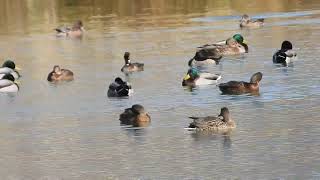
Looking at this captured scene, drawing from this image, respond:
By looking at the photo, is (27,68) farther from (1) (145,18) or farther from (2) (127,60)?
(1) (145,18)

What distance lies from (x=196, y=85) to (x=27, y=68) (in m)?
6.57

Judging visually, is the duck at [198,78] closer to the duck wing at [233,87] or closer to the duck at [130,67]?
the duck wing at [233,87]

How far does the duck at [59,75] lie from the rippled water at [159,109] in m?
0.29

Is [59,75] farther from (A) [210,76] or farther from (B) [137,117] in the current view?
(B) [137,117]

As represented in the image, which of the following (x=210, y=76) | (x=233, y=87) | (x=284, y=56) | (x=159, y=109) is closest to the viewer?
(x=159, y=109)

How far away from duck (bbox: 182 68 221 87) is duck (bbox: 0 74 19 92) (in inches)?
149

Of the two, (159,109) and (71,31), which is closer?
(159,109)

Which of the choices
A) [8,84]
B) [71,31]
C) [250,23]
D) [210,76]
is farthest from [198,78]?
[71,31]

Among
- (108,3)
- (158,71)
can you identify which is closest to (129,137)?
(158,71)

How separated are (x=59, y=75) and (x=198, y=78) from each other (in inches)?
135

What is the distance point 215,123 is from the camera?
49.6 feet

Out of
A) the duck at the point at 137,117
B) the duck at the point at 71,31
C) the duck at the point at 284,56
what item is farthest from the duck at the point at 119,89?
the duck at the point at 71,31

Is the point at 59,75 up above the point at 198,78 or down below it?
above

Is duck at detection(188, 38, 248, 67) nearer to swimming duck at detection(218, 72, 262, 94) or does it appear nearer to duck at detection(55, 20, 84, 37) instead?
swimming duck at detection(218, 72, 262, 94)
